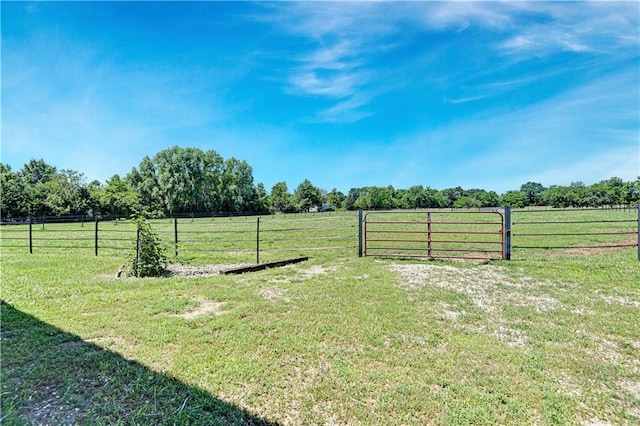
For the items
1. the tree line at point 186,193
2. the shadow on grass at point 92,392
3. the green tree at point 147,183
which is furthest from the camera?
the green tree at point 147,183

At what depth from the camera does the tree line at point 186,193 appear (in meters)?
34.2

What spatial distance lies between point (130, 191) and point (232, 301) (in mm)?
49198

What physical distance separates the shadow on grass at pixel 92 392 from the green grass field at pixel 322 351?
0.04ft

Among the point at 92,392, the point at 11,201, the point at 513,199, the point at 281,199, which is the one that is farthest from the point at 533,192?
the point at 11,201

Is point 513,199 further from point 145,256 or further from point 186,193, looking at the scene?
point 145,256

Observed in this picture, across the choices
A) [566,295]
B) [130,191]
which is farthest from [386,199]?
[566,295]

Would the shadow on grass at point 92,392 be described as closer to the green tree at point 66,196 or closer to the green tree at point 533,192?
the green tree at point 66,196

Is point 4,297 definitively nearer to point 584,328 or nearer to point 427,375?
point 427,375

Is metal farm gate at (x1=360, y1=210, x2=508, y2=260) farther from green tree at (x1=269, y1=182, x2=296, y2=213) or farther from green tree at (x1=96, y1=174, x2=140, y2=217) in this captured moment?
green tree at (x1=269, y1=182, x2=296, y2=213)

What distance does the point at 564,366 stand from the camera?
2.53 metres

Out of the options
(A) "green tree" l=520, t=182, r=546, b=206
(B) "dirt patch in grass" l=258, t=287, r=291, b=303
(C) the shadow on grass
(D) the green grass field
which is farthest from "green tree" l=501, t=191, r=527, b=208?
(C) the shadow on grass

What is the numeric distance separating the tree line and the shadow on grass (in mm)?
4057

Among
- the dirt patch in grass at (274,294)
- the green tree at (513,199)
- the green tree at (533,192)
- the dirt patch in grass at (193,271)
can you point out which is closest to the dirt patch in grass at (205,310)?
the dirt patch in grass at (274,294)

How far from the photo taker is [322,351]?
2.79m
